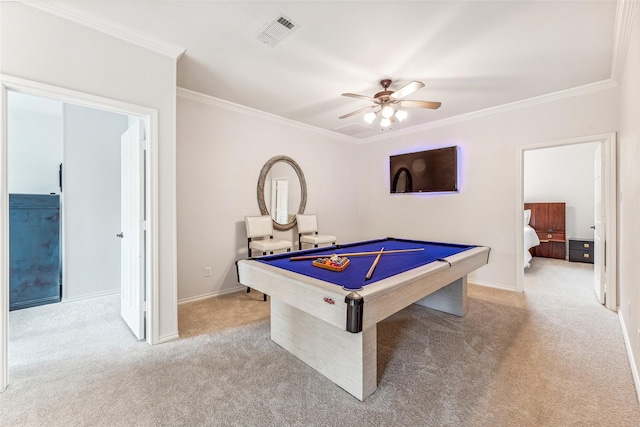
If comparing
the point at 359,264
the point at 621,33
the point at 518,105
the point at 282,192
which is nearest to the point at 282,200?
the point at 282,192

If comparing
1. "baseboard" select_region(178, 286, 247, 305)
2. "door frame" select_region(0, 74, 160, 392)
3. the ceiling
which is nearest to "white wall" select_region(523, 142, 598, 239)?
the ceiling

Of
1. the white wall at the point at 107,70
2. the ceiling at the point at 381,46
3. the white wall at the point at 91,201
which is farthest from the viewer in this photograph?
the white wall at the point at 91,201

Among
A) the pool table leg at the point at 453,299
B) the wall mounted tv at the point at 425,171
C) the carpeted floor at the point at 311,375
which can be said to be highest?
the wall mounted tv at the point at 425,171

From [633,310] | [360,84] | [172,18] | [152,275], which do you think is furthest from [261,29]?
[633,310]

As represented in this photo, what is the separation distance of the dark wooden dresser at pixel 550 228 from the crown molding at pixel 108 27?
7.36 meters

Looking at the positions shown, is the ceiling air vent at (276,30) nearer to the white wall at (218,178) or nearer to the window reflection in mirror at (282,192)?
the white wall at (218,178)

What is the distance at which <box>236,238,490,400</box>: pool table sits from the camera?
1.45 metres

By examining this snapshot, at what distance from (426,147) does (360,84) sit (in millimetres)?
1993

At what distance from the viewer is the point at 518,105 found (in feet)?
12.0

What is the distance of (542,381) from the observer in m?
1.79

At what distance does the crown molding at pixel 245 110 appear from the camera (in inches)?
Answer: 129

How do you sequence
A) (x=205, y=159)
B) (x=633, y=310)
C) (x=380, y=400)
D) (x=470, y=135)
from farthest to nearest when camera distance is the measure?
(x=470, y=135) < (x=205, y=159) < (x=633, y=310) < (x=380, y=400)

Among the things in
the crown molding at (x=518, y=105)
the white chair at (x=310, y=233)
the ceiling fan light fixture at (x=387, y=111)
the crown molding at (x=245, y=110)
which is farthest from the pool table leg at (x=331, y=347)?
the crown molding at (x=518, y=105)

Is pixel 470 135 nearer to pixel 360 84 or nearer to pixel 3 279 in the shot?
pixel 360 84
